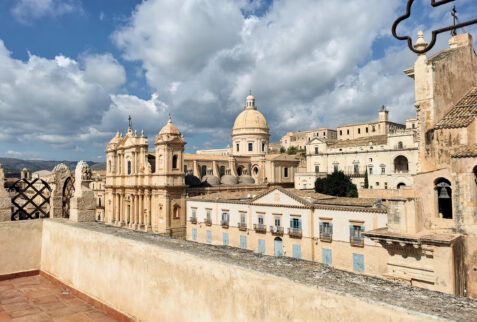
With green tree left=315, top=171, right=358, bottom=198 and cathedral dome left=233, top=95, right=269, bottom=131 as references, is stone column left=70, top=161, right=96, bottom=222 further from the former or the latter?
cathedral dome left=233, top=95, right=269, bottom=131

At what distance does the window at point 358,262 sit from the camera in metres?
20.3

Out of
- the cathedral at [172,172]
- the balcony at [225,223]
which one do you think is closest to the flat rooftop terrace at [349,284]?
the balcony at [225,223]

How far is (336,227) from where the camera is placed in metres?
21.6

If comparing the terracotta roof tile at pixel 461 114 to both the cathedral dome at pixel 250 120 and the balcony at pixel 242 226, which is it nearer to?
the balcony at pixel 242 226

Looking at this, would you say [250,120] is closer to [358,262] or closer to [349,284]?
[358,262]

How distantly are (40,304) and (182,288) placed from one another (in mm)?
2798

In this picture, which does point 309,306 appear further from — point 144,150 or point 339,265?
point 144,150

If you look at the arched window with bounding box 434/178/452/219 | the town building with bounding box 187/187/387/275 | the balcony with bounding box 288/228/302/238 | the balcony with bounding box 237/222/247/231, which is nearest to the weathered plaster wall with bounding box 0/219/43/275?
the arched window with bounding box 434/178/452/219

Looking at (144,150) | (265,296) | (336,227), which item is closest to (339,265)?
(336,227)

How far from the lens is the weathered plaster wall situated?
651 centimetres

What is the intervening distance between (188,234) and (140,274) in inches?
1124

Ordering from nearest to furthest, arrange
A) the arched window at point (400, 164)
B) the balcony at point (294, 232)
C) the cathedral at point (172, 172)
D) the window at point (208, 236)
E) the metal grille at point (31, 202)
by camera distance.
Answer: the metal grille at point (31, 202), the balcony at point (294, 232), the window at point (208, 236), the cathedral at point (172, 172), the arched window at point (400, 164)

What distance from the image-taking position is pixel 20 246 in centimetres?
666

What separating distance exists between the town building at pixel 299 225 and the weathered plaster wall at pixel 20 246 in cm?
1703
